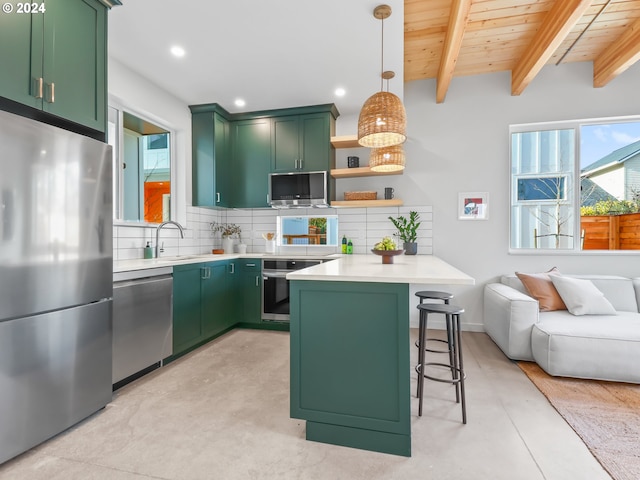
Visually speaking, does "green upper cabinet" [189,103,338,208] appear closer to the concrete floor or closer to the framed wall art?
the framed wall art

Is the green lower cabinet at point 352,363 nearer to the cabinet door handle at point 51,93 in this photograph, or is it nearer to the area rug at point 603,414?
the area rug at point 603,414

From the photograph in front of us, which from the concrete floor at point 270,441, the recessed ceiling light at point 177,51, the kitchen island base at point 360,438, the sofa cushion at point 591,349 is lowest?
the concrete floor at point 270,441

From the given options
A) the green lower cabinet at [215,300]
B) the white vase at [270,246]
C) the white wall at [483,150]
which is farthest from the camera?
the white vase at [270,246]

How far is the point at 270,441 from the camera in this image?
182 cm

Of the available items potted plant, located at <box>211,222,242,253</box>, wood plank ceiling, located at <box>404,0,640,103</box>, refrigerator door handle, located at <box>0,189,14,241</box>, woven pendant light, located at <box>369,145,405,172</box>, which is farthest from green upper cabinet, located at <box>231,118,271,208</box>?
refrigerator door handle, located at <box>0,189,14,241</box>

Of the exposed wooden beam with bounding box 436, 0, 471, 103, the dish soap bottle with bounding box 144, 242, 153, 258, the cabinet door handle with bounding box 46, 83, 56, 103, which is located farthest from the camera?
the dish soap bottle with bounding box 144, 242, 153, 258

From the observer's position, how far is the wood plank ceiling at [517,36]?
2.76 meters

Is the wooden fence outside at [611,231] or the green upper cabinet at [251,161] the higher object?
the green upper cabinet at [251,161]

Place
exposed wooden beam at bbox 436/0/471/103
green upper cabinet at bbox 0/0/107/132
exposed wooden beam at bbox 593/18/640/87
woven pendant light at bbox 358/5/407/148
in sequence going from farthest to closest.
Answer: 1. exposed wooden beam at bbox 593/18/640/87
2. exposed wooden beam at bbox 436/0/471/103
3. woven pendant light at bbox 358/5/407/148
4. green upper cabinet at bbox 0/0/107/132

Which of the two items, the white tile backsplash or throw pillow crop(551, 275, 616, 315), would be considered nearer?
throw pillow crop(551, 275, 616, 315)

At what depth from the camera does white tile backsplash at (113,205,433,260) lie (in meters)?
3.99

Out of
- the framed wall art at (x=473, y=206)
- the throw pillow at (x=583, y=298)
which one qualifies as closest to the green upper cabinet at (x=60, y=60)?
the framed wall art at (x=473, y=206)

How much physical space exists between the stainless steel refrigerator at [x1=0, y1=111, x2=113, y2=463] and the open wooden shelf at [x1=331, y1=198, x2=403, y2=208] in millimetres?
2530

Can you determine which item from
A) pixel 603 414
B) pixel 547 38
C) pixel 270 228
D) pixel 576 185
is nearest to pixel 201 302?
pixel 270 228
